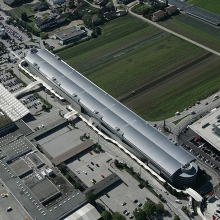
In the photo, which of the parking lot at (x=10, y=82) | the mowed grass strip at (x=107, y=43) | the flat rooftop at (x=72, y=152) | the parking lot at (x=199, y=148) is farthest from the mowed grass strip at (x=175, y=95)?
the parking lot at (x=10, y=82)

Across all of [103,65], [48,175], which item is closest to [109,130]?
[48,175]

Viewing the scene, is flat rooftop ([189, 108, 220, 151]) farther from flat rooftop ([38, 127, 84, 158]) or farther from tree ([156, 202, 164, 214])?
flat rooftop ([38, 127, 84, 158])

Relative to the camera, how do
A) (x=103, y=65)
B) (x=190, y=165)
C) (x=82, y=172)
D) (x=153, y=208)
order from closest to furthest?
(x=153, y=208)
(x=190, y=165)
(x=82, y=172)
(x=103, y=65)

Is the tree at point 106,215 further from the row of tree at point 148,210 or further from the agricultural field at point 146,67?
the agricultural field at point 146,67

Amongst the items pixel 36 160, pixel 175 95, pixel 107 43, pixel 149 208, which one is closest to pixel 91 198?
pixel 149 208

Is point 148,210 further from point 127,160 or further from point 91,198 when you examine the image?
point 127,160

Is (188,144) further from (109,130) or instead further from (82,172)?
(82,172)

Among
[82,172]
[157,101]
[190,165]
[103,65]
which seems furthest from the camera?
[103,65]

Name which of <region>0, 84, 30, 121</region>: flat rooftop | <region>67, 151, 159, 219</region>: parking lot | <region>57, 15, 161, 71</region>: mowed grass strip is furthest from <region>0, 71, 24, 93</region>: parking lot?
<region>67, 151, 159, 219</region>: parking lot
